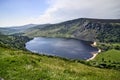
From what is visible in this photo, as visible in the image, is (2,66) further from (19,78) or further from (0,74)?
(19,78)

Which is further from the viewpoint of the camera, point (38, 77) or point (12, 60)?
point (12, 60)

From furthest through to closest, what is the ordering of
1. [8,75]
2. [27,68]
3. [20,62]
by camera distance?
[20,62], [27,68], [8,75]

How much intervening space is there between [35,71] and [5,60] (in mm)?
5607

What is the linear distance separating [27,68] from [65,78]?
4528 millimetres

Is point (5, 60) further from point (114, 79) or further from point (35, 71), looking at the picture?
point (114, 79)

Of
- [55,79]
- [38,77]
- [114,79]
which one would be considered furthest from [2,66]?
[114,79]

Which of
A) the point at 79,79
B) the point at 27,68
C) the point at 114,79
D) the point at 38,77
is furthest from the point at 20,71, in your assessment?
the point at 114,79

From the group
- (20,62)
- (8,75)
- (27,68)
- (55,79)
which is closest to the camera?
(55,79)

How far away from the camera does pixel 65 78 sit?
56.0ft

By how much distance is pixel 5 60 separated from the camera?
2278cm

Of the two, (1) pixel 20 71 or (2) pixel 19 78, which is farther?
(1) pixel 20 71

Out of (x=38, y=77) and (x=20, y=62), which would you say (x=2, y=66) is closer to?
(x=20, y=62)

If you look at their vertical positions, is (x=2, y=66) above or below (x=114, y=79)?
above

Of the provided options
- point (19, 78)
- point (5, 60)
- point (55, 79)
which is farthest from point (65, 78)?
point (5, 60)
